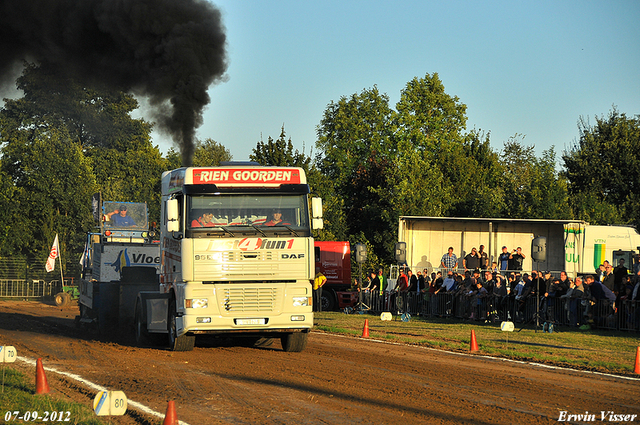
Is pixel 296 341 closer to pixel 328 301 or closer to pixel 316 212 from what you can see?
pixel 316 212

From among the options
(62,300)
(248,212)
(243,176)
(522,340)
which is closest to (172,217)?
(248,212)

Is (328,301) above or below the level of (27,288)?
above

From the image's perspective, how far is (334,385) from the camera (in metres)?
10.6

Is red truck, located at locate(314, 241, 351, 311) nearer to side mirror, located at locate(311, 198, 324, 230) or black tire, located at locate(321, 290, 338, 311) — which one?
black tire, located at locate(321, 290, 338, 311)

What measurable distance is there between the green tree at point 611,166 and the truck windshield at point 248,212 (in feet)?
110

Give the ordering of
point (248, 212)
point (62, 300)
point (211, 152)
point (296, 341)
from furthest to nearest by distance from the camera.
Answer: point (211, 152), point (62, 300), point (296, 341), point (248, 212)

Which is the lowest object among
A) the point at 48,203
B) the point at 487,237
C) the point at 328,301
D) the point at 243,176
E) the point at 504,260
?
the point at 328,301

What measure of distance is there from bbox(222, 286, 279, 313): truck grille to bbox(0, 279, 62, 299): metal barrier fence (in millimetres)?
36060

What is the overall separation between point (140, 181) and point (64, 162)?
24.0 ft

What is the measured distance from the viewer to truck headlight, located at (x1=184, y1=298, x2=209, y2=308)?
43.9 ft

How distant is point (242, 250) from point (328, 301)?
61.0 feet

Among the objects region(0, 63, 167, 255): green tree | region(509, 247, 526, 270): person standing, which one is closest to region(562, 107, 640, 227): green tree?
region(509, 247, 526, 270): person standing

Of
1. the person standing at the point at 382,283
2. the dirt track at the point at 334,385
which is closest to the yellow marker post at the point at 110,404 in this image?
the dirt track at the point at 334,385

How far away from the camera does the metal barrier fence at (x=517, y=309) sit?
19.6 meters
